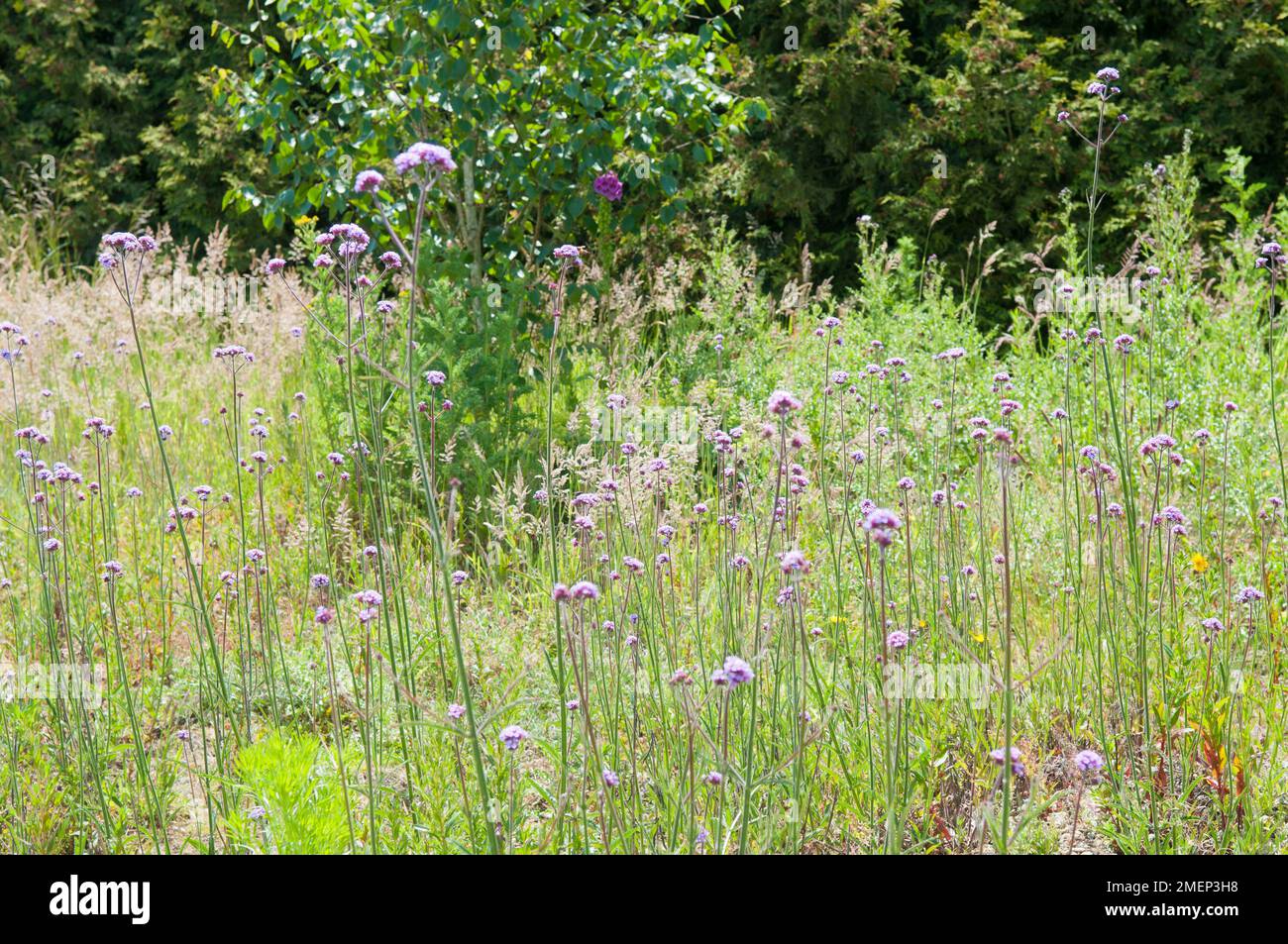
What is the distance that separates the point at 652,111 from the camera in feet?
14.7

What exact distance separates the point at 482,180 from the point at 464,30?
0.70 m

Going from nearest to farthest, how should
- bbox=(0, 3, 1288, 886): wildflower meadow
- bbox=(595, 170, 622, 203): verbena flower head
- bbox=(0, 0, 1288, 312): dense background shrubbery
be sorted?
bbox=(0, 3, 1288, 886): wildflower meadow → bbox=(595, 170, 622, 203): verbena flower head → bbox=(0, 0, 1288, 312): dense background shrubbery

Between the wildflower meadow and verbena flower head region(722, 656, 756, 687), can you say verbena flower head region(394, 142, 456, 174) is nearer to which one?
the wildflower meadow

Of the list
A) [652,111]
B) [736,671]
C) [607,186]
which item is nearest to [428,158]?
[736,671]

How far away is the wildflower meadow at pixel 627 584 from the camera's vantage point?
195cm

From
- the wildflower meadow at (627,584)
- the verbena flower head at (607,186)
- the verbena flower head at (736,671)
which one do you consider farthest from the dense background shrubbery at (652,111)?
the verbena flower head at (736,671)

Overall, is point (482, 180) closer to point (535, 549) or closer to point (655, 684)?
point (535, 549)

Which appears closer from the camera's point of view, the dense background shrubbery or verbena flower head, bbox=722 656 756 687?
verbena flower head, bbox=722 656 756 687

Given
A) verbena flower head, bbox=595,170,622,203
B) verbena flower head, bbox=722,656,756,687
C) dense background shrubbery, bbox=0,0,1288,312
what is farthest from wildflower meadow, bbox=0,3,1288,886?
verbena flower head, bbox=595,170,622,203

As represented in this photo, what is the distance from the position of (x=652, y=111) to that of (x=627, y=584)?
2.74 m

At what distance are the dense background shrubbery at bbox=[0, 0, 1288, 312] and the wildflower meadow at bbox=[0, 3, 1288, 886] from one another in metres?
0.30

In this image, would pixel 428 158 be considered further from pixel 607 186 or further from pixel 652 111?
pixel 652 111

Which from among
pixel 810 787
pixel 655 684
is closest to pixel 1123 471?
pixel 810 787

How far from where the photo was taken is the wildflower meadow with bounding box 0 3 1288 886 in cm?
195
